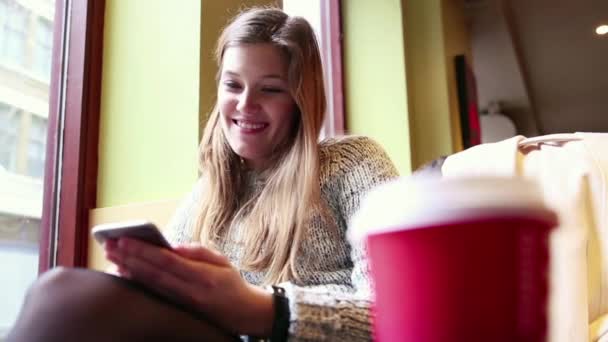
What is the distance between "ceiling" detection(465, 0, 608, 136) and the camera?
3057mm

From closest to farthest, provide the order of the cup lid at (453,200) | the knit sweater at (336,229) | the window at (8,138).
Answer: the cup lid at (453,200) → the knit sweater at (336,229) → the window at (8,138)

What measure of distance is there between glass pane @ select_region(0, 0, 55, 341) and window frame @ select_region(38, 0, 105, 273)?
0.02 m

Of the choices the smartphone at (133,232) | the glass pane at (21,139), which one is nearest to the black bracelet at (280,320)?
the smartphone at (133,232)

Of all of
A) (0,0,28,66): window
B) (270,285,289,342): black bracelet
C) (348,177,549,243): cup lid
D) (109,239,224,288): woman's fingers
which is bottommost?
(270,285,289,342): black bracelet

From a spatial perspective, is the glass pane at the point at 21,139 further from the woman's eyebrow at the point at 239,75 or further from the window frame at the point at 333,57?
the window frame at the point at 333,57

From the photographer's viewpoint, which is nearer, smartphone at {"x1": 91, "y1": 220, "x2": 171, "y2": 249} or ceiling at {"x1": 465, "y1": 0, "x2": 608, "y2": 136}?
smartphone at {"x1": 91, "y1": 220, "x2": 171, "y2": 249}

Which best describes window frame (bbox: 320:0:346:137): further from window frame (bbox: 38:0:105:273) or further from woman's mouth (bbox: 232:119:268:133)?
woman's mouth (bbox: 232:119:268:133)

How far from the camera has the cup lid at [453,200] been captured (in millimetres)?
296

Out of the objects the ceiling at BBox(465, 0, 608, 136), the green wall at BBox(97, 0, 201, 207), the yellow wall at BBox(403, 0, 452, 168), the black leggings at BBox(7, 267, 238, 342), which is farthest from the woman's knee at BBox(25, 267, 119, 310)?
the ceiling at BBox(465, 0, 608, 136)

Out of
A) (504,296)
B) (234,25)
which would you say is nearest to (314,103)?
(234,25)

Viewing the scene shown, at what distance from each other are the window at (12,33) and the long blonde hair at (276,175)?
0.42 meters

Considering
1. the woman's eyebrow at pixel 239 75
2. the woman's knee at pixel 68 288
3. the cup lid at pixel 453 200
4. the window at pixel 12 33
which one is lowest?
the woman's knee at pixel 68 288

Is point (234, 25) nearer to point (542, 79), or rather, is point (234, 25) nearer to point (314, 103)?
point (314, 103)

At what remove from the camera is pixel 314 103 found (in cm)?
102
